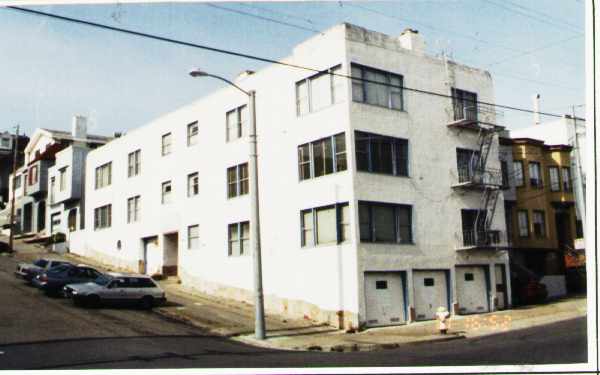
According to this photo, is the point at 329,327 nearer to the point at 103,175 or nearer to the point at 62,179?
the point at 103,175

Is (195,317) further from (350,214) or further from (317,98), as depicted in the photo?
(317,98)

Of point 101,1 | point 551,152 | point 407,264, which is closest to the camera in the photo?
point 101,1

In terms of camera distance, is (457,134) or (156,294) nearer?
(156,294)

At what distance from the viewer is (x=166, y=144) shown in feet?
119

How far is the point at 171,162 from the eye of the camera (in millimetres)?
35375

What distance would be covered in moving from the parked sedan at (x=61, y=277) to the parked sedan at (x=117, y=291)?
1.08 meters

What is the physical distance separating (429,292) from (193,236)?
1401 centimetres

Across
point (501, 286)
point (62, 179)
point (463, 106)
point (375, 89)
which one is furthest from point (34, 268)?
point (501, 286)

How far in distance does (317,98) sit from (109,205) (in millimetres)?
21930

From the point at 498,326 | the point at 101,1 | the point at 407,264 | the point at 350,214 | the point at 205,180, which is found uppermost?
the point at 101,1

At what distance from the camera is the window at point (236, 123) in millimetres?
30297

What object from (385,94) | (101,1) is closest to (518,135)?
(385,94)

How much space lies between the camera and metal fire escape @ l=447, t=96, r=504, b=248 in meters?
28.2

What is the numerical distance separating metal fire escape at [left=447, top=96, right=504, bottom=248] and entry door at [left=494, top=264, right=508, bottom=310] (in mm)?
1383
